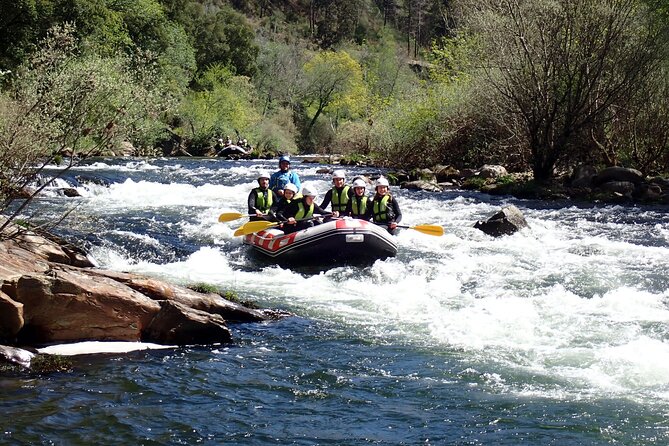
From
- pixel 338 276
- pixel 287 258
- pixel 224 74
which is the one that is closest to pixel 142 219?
pixel 287 258

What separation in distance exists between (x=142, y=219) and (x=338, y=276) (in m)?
5.61

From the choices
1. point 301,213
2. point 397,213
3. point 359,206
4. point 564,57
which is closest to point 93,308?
point 301,213

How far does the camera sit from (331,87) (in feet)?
156

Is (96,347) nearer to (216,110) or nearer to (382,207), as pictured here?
(382,207)

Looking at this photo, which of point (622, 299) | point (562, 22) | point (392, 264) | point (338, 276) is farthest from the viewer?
point (562, 22)

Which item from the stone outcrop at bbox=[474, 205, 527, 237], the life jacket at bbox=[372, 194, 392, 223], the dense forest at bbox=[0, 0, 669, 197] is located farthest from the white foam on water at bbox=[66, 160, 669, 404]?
the dense forest at bbox=[0, 0, 669, 197]

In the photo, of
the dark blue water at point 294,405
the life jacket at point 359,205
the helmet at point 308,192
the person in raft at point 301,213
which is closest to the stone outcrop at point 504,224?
the life jacket at point 359,205

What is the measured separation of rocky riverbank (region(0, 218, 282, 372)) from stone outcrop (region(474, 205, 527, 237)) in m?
7.27

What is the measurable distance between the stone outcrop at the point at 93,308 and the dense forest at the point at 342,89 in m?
1.11

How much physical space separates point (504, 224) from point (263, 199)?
4.52m

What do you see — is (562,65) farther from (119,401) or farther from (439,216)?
(119,401)

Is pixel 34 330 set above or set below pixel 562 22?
below

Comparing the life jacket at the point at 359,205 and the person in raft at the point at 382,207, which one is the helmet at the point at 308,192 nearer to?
the life jacket at the point at 359,205

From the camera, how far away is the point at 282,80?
5125 centimetres
